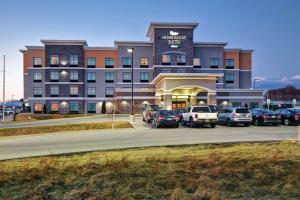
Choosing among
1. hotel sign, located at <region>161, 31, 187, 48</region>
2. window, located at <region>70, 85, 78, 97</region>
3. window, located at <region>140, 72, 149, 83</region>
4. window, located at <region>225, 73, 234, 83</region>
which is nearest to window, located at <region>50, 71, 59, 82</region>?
window, located at <region>70, 85, 78, 97</region>

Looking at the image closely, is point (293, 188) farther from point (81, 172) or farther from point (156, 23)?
point (156, 23)

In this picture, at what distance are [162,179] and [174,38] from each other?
62.9 metres

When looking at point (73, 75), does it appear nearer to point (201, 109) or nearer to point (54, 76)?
point (54, 76)

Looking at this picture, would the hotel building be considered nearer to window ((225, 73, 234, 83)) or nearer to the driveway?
window ((225, 73, 234, 83))

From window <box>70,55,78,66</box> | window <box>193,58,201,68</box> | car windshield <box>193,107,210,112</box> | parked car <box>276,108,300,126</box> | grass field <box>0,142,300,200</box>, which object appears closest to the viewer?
grass field <box>0,142,300,200</box>

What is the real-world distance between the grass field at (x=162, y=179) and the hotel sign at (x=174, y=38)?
196 feet

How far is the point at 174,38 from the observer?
69.0m

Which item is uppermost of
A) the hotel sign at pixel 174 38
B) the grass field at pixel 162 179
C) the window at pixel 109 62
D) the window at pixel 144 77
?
the hotel sign at pixel 174 38

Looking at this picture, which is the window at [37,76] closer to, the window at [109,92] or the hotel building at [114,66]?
the hotel building at [114,66]

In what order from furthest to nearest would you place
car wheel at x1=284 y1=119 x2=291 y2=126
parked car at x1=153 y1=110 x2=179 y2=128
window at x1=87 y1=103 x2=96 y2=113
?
1. window at x1=87 y1=103 x2=96 y2=113
2. car wheel at x1=284 y1=119 x2=291 y2=126
3. parked car at x1=153 y1=110 x2=179 y2=128

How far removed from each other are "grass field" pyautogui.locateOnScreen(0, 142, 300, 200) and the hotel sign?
5963cm

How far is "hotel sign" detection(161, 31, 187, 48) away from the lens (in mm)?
68875

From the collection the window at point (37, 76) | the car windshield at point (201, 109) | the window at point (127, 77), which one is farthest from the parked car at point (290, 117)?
the window at point (37, 76)

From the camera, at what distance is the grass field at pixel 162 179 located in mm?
7215
